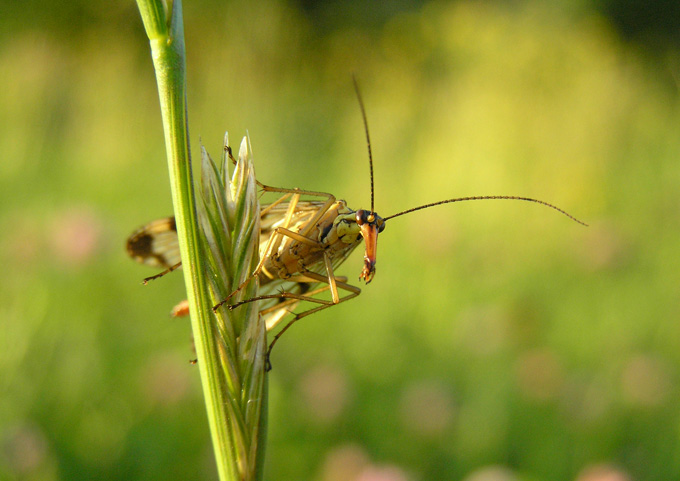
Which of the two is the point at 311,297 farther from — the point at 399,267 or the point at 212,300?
the point at 399,267

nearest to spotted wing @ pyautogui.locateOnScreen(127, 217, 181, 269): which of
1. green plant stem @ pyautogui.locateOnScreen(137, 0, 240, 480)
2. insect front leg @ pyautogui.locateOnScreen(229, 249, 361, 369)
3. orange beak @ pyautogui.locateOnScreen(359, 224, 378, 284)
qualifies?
insect front leg @ pyautogui.locateOnScreen(229, 249, 361, 369)

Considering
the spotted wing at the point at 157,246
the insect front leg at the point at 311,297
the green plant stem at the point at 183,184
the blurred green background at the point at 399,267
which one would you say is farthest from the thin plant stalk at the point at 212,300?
the blurred green background at the point at 399,267

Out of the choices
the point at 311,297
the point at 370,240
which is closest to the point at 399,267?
the point at 311,297

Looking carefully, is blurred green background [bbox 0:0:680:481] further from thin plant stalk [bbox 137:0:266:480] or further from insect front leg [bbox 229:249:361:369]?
thin plant stalk [bbox 137:0:266:480]

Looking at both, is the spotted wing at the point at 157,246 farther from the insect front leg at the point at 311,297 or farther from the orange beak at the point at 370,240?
the orange beak at the point at 370,240

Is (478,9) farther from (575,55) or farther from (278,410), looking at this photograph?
(278,410)
